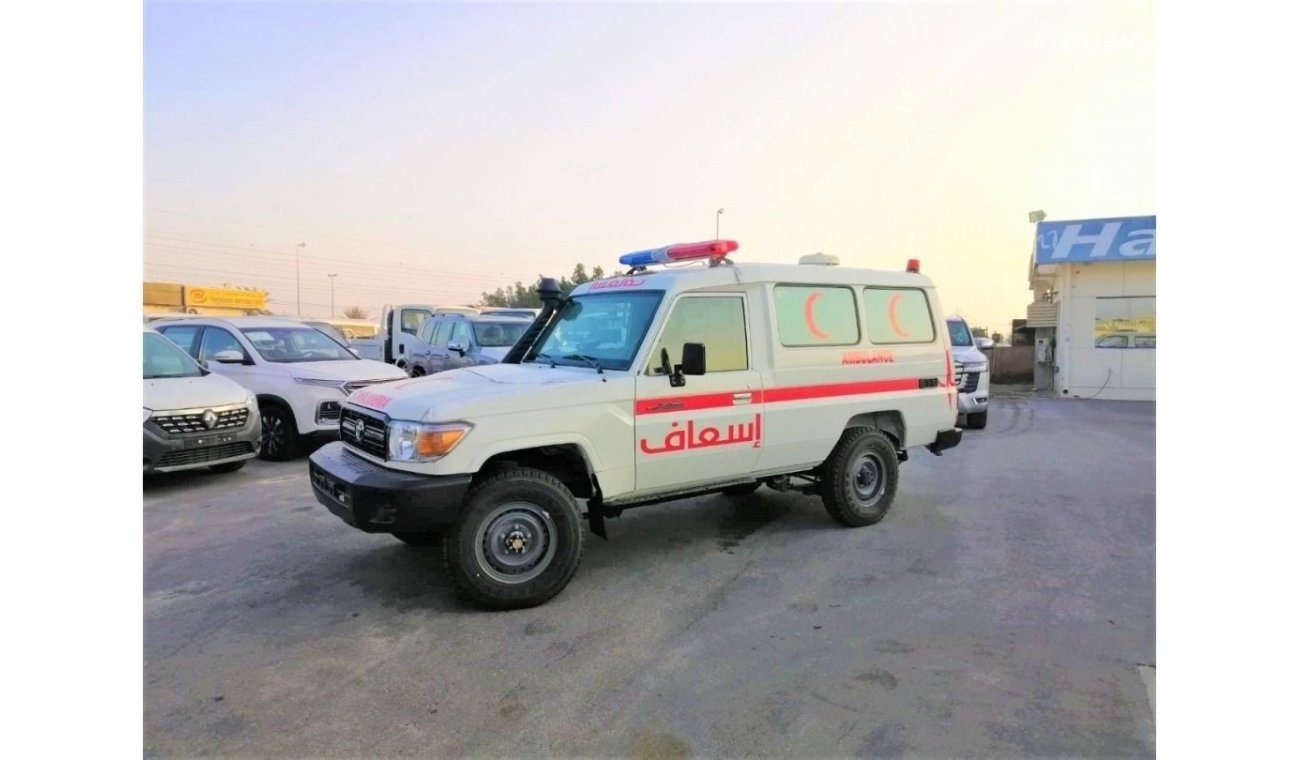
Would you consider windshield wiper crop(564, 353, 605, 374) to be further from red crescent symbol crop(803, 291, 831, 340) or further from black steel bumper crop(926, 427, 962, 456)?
black steel bumper crop(926, 427, 962, 456)

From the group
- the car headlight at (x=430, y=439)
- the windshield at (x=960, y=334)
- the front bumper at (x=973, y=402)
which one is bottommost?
the front bumper at (x=973, y=402)

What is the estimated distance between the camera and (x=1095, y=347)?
18875mm

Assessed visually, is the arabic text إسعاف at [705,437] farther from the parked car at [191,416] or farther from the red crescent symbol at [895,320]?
the parked car at [191,416]

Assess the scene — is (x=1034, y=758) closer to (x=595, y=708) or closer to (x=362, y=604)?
(x=595, y=708)

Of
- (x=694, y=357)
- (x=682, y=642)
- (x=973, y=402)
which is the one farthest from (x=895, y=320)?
(x=973, y=402)

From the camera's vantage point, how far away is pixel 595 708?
11.3 ft

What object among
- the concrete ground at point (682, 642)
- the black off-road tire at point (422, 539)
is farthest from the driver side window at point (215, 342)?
the black off-road tire at point (422, 539)

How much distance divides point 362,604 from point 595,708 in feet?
6.39

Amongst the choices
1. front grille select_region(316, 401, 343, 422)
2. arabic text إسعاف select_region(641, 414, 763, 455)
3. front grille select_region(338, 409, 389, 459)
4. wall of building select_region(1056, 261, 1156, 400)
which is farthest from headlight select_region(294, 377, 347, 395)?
wall of building select_region(1056, 261, 1156, 400)

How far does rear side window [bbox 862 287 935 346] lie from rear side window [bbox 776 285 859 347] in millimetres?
230

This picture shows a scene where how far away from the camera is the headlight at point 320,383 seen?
9.13m

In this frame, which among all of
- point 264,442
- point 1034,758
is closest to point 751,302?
point 1034,758

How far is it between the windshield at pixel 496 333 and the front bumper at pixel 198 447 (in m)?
6.06

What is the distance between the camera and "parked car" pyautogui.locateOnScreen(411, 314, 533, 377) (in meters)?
13.9
